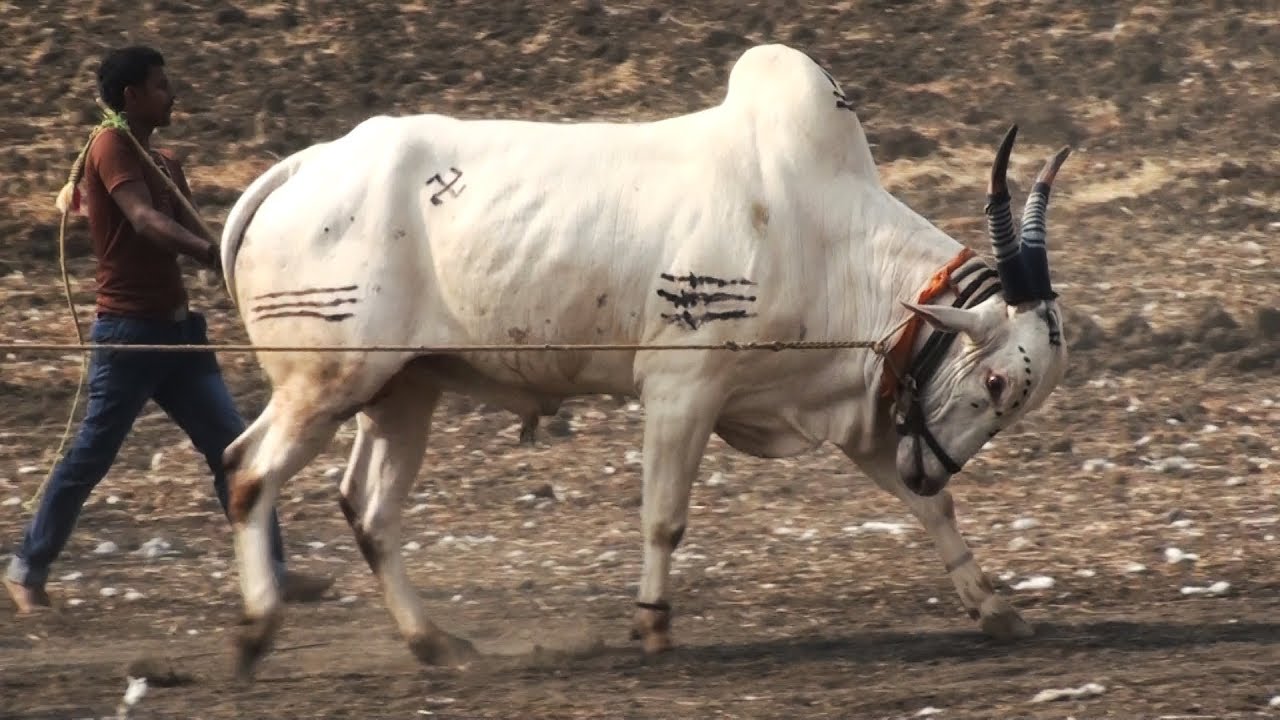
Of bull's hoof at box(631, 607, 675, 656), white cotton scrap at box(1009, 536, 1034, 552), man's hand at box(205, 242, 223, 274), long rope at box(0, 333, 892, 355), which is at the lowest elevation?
white cotton scrap at box(1009, 536, 1034, 552)

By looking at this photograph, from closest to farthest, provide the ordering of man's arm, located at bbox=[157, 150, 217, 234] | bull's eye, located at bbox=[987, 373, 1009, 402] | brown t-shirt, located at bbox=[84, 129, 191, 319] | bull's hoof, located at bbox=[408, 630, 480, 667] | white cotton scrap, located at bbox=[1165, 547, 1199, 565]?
bull's eye, located at bbox=[987, 373, 1009, 402], bull's hoof, located at bbox=[408, 630, 480, 667], brown t-shirt, located at bbox=[84, 129, 191, 319], man's arm, located at bbox=[157, 150, 217, 234], white cotton scrap, located at bbox=[1165, 547, 1199, 565]

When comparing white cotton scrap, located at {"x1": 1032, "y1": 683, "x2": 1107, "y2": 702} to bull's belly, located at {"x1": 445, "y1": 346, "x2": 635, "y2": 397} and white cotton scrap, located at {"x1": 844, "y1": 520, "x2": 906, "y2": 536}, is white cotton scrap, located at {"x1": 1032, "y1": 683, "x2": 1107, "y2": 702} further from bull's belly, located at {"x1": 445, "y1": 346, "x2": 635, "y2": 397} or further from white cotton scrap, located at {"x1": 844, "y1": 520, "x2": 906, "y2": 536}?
white cotton scrap, located at {"x1": 844, "y1": 520, "x2": 906, "y2": 536}

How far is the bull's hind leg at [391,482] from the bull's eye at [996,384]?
1712 millimetres

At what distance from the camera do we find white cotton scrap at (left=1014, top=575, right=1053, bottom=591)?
7449 mm

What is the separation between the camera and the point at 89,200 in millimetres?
7039

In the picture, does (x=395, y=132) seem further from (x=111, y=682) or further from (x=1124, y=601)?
(x=1124, y=601)

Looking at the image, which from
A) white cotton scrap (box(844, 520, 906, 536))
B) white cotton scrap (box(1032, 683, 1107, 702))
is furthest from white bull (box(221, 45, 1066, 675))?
white cotton scrap (box(844, 520, 906, 536))

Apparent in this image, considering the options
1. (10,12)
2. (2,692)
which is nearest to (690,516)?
(2,692)

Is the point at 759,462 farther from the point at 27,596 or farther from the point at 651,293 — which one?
the point at 27,596

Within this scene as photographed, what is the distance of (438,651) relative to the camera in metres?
6.71

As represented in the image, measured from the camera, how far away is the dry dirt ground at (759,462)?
6449 mm

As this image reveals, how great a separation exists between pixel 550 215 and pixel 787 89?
85 centimetres

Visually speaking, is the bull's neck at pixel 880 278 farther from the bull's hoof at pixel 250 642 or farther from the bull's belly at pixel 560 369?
the bull's hoof at pixel 250 642

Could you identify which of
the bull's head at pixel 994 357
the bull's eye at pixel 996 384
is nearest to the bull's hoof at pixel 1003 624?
the bull's head at pixel 994 357
